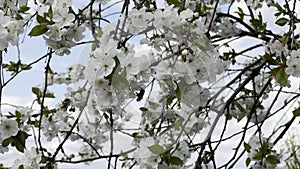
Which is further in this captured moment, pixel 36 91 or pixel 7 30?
pixel 36 91

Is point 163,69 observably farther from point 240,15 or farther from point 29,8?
point 240,15

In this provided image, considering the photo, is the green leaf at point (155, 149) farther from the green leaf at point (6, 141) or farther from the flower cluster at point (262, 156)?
the flower cluster at point (262, 156)

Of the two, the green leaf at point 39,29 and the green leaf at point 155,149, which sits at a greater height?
the green leaf at point 39,29

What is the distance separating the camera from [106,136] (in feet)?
8.94

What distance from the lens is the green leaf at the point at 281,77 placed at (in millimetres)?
1256

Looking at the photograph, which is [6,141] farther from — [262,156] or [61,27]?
[262,156]

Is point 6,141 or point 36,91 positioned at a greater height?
point 36,91

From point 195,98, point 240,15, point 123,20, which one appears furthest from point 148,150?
point 240,15

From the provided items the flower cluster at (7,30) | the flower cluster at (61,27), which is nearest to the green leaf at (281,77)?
the flower cluster at (61,27)

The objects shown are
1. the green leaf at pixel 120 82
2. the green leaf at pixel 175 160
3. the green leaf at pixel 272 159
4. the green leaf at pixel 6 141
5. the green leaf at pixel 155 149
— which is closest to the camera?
the green leaf at pixel 120 82

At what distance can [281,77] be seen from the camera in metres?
1.27

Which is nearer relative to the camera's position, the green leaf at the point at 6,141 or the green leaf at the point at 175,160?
the green leaf at the point at 175,160

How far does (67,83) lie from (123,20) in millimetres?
1710

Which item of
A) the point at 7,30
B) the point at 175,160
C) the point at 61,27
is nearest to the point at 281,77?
the point at 175,160
